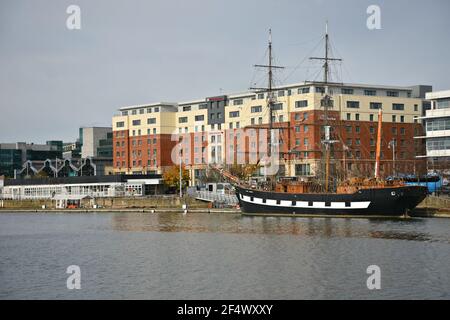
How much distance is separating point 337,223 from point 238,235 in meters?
16.2

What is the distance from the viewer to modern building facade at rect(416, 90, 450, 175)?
346ft

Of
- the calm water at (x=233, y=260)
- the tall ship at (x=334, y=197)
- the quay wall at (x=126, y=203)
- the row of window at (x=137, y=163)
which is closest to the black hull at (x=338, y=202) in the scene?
the tall ship at (x=334, y=197)

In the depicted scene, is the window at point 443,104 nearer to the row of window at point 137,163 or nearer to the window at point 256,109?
the window at point 256,109

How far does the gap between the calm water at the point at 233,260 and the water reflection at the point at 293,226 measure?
114 mm

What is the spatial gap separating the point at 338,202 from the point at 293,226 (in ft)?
45.1

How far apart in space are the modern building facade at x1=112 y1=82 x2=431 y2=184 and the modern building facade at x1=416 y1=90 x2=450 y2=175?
6899 millimetres

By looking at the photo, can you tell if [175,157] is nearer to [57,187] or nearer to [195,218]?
[57,187]

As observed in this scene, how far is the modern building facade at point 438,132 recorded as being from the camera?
10556cm

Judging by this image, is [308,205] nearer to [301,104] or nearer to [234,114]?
[301,104]

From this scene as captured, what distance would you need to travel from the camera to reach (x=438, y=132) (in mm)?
106812

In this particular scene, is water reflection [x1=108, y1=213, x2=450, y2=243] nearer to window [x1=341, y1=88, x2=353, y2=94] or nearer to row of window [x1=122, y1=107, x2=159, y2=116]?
window [x1=341, y1=88, x2=353, y2=94]

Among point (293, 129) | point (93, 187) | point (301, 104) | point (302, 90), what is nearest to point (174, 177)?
point (93, 187)

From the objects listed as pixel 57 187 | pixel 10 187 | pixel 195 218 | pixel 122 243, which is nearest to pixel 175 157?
pixel 57 187

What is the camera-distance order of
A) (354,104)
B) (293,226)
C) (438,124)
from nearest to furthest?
(293,226)
(438,124)
(354,104)
